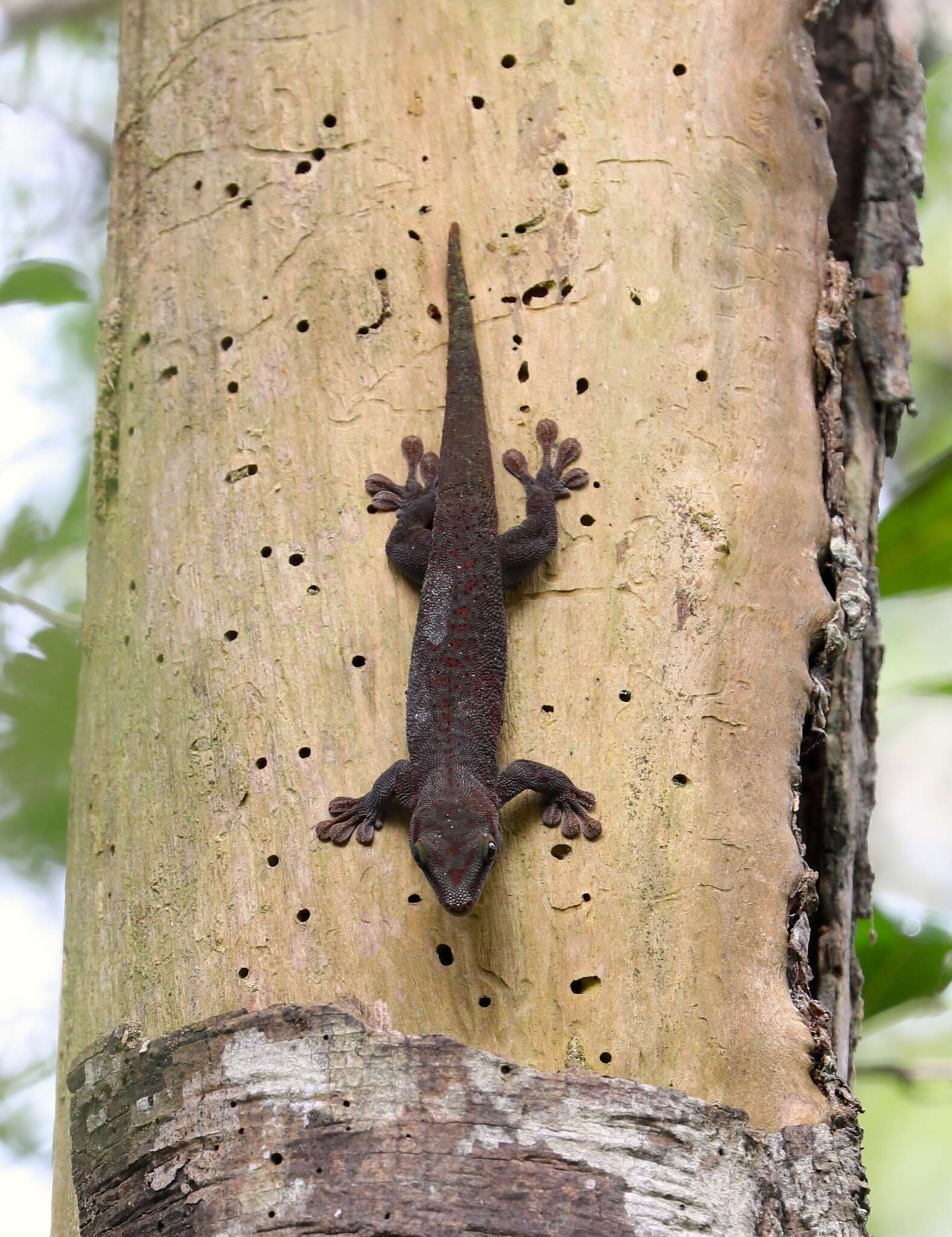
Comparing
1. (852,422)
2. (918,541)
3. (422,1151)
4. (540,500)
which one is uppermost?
(852,422)

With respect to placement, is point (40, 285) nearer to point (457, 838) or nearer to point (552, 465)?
point (552, 465)

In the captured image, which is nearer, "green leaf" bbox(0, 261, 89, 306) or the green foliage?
the green foliage

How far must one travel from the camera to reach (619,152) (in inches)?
139

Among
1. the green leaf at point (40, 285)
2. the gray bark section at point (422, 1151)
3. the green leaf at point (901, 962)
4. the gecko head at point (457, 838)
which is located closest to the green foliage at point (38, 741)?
the green leaf at point (40, 285)

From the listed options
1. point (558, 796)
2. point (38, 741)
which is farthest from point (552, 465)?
point (38, 741)

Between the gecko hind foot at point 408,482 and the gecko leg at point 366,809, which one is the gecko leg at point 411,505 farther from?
the gecko leg at point 366,809

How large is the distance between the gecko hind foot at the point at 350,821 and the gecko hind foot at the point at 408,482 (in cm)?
81

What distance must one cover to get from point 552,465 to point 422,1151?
176cm

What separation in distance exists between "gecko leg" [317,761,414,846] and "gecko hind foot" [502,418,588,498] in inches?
33.1

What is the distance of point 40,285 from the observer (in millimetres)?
4465

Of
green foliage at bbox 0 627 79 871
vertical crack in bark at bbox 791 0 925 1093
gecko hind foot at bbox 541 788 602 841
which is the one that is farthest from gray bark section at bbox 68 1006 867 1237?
green foliage at bbox 0 627 79 871

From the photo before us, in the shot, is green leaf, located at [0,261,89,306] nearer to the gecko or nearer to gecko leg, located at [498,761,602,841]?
the gecko

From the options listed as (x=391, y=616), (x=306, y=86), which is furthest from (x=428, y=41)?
(x=391, y=616)

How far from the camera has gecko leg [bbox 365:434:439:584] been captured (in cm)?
324
